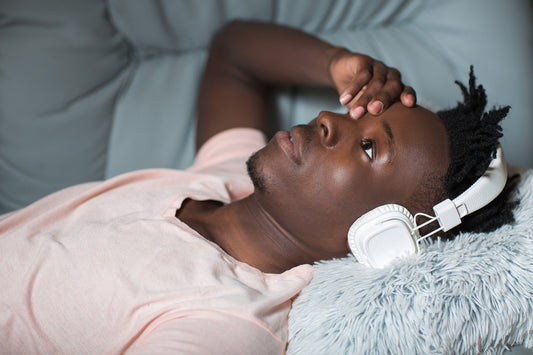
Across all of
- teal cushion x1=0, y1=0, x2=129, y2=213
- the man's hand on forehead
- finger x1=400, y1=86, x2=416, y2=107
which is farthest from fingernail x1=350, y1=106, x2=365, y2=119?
teal cushion x1=0, y1=0, x2=129, y2=213

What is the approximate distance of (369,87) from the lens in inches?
43.7

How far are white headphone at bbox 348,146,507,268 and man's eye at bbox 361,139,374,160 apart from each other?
14 centimetres

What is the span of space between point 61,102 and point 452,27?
1365 millimetres

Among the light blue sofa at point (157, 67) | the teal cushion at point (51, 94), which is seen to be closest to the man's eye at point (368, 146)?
the light blue sofa at point (157, 67)

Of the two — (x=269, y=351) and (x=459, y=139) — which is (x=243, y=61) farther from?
(x=269, y=351)

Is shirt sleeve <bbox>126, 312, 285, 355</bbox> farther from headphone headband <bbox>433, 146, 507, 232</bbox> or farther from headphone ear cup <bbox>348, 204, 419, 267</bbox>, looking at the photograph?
headphone headband <bbox>433, 146, 507, 232</bbox>

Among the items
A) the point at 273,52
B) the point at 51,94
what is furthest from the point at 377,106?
the point at 51,94

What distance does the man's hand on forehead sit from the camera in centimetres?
104

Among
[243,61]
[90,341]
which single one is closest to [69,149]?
[243,61]

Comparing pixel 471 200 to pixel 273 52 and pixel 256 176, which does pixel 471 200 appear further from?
pixel 273 52

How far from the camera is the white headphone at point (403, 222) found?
0.93 meters

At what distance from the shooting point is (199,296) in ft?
3.08

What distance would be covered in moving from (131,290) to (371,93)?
2.36 feet

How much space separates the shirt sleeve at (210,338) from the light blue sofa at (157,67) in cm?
77
